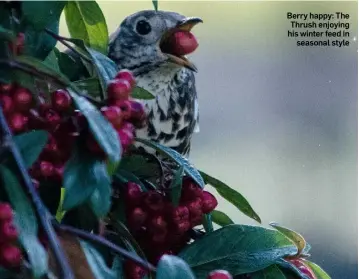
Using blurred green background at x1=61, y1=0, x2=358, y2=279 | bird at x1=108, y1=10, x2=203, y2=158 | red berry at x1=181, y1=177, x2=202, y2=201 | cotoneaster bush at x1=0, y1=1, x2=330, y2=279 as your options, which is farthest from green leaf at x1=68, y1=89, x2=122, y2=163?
bird at x1=108, y1=10, x2=203, y2=158

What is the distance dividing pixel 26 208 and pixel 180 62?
1.33 ft

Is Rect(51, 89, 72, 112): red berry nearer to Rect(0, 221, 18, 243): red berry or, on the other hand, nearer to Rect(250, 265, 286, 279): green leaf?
Rect(0, 221, 18, 243): red berry

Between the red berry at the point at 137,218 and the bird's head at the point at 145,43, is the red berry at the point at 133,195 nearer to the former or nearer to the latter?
the red berry at the point at 137,218

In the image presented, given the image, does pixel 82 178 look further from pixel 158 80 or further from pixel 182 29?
pixel 158 80

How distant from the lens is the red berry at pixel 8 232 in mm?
255

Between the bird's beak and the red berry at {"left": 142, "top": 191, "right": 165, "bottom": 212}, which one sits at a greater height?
the bird's beak

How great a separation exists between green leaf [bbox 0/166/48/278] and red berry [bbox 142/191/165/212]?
9 cm

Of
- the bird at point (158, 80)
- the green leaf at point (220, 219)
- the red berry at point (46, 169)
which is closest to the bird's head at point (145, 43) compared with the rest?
the bird at point (158, 80)

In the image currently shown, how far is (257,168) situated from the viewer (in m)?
0.59

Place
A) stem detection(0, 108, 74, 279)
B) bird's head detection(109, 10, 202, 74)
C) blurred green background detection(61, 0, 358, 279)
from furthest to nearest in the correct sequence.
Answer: bird's head detection(109, 10, 202, 74)
blurred green background detection(61, 0, 358, 279)
stem detection(0, 108, 74, 279)

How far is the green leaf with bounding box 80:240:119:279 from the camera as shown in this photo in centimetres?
28

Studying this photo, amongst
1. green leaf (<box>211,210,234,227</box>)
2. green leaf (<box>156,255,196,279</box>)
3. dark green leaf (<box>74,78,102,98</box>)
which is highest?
dark green leaf (<box>74,78,102,98</box>)

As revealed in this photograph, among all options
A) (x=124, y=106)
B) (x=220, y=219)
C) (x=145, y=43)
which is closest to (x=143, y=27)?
(x=145, y=43)

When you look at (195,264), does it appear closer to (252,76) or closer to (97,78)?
(97,78)
